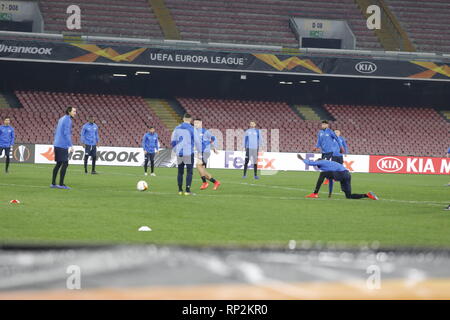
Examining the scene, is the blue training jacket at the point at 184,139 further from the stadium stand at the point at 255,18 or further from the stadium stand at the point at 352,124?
the stadium stand at the point at 255,18

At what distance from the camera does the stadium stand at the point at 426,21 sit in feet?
166

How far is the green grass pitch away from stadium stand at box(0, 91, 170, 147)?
71.8ft

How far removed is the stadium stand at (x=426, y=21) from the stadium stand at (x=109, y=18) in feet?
57.3

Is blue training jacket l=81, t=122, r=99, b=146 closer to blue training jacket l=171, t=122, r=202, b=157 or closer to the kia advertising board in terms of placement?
blue training jacket l=171, t=122, r=202, b=157

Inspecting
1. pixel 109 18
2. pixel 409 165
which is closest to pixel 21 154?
pixel 109 18

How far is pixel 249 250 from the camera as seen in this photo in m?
4.68

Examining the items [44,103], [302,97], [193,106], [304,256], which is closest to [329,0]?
[302,97]

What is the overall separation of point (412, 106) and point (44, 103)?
25396mm

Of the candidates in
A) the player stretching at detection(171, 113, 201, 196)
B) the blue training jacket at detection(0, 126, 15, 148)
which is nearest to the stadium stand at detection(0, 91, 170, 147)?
the blue training jacket at detection(0, 126, 15, 148)

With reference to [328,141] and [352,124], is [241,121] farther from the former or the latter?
[328,141]

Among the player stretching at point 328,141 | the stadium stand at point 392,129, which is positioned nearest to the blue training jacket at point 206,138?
the player stretching at point 328,141

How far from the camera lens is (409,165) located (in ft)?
141

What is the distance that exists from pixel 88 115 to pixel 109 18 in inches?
287
